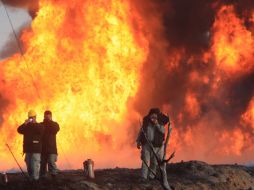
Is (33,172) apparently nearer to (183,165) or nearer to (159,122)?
A: (159,122)

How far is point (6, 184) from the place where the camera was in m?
21.5

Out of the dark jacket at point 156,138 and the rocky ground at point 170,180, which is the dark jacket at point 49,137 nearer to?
the rocky ground at point 170,180

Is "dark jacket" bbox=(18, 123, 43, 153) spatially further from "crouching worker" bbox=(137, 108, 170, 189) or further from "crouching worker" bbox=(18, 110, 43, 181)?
"crouching worker" bbox=(137, 108, 170, 189)

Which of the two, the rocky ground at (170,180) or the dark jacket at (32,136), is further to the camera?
the dark jacket at (32,136)

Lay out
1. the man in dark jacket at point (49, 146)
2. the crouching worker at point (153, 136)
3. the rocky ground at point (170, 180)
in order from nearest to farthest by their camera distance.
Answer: the rocky ground at point (170, 180) < the man in dark jacket at point (49, 146) < the crouching worker at point (153, 136)

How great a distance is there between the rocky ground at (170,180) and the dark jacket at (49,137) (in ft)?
3.74

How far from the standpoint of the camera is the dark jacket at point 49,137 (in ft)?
75.7

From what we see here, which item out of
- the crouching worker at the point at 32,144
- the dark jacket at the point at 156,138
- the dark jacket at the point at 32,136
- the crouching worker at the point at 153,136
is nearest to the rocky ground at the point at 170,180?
the crouching worker at the point at 32,144

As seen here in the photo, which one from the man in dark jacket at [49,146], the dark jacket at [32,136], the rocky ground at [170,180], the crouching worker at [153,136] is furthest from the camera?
the crouching worker at [153,136]

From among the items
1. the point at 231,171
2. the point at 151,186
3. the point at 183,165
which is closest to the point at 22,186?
the point at 151,186

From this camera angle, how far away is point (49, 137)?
23172mm

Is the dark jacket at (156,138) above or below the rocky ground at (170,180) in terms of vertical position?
above

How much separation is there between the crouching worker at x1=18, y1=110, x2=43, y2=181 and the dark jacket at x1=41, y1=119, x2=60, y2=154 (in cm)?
117

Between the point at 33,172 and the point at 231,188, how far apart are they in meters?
9.56
